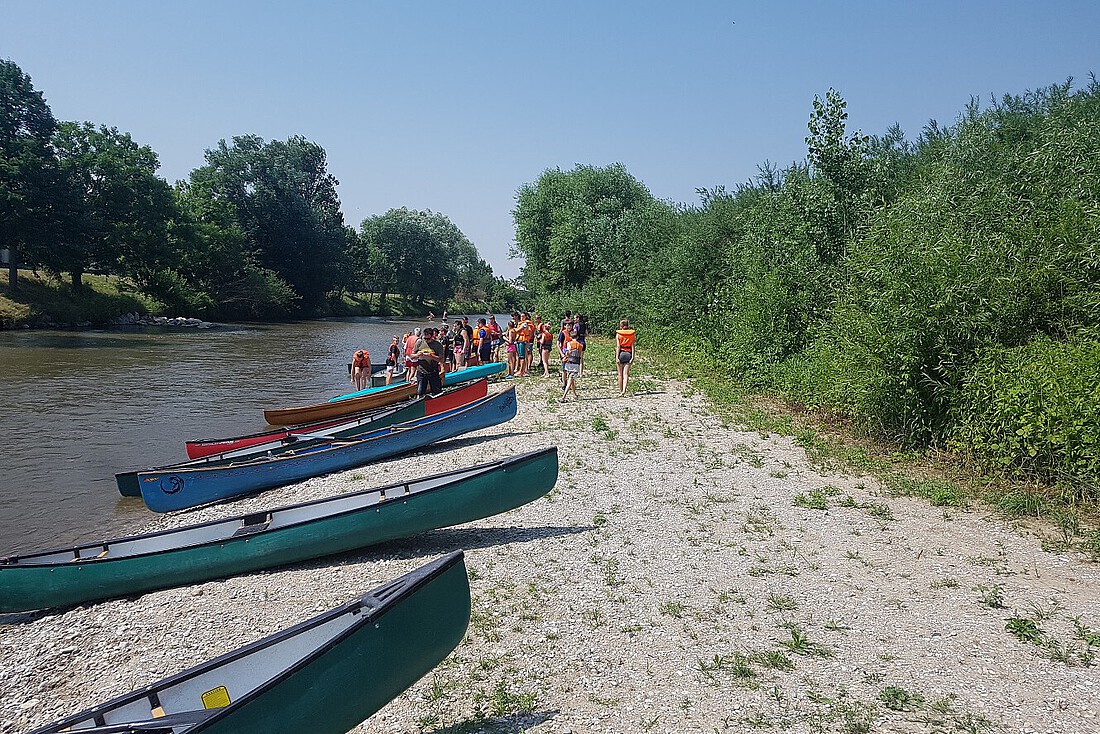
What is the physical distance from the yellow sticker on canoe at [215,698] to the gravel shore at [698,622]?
3.11 feet

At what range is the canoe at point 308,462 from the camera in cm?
957

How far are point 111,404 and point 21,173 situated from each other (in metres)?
27.6

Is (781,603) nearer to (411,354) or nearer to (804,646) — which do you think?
(804,646)

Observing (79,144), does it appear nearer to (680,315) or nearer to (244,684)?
(680,315)

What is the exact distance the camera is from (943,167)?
1259 centimetres

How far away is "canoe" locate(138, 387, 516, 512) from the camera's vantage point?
9571 mm

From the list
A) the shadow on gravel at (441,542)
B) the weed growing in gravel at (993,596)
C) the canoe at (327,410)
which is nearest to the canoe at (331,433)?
the canoe at (327,410)

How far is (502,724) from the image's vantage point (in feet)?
14.6

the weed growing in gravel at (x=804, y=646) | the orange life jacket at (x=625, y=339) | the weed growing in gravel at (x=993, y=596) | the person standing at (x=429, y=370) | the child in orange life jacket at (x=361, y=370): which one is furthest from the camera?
the child in orange life jacket at (x=361, y=370)

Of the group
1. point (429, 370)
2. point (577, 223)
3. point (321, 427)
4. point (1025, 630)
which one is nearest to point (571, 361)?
point (429, 370)

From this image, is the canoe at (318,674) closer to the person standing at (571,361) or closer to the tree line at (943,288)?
the tree line at (943,288)

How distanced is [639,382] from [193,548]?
1277 cm

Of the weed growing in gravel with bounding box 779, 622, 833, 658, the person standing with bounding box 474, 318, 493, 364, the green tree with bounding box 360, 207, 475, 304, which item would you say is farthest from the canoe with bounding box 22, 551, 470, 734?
the green tree with bounding box 360, 207, 475, 304

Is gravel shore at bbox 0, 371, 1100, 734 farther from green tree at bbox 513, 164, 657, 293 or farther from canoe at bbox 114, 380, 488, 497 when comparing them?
green tree at bbox 513, 164, 657, 293
